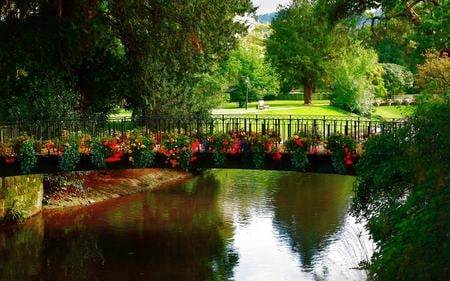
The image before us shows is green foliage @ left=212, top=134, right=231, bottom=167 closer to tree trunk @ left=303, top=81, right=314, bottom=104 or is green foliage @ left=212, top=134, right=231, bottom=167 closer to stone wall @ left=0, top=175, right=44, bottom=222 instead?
stone wall @ left=0, top=175, right=44, bottom=222

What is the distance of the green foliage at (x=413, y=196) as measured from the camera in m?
8.62

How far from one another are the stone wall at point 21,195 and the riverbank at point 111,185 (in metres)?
0.90

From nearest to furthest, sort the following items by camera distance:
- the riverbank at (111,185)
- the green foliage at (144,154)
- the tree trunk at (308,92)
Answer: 1. the green foliage at (144,154)
2. the riverbank at (111,185)
3. the tree trunk at (308,92)

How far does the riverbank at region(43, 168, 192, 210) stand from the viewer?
97.6 ft

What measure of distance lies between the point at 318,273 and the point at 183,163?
5.30 metres

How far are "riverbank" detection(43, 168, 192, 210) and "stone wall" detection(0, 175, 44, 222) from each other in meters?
0.90

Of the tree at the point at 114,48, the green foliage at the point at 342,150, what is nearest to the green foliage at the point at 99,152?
the green foliage at the point at 342,150

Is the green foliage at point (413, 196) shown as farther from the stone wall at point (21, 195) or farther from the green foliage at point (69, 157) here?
the stone wall at point (21, 195)

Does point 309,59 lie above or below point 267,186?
above

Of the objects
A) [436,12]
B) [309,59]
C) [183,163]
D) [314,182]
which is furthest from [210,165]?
[309,59]

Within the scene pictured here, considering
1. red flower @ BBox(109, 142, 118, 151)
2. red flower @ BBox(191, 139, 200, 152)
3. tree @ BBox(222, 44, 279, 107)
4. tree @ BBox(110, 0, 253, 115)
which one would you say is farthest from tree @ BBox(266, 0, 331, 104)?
red flower @ BBox(109, 142, 118, 151)

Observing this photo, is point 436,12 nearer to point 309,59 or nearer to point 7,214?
point 7,214

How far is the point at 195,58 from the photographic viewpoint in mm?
31547

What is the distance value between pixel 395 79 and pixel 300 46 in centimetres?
1067
